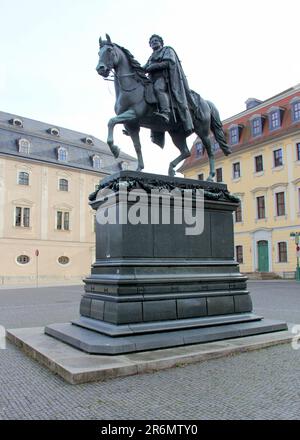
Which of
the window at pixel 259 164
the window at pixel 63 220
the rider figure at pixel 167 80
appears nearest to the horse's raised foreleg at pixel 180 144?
the rider figure at pixel 167 80

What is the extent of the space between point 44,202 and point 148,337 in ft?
134

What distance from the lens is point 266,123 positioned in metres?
40.1

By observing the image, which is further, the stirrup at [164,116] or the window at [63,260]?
the window at [63,260]

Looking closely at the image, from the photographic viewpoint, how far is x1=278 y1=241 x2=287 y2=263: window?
121 feet

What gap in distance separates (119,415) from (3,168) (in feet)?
137

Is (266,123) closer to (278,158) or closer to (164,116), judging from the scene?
(278,158)

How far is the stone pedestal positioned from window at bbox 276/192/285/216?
103 ft

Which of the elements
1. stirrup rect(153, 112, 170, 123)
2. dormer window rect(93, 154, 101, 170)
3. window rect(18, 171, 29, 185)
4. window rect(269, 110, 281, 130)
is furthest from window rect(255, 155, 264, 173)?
stirrup rect(153, 112, 170, 123)

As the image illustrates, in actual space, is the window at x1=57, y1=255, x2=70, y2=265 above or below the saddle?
below

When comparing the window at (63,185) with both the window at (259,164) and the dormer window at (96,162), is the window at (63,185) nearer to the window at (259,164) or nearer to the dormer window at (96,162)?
the dormer window at (96,162)

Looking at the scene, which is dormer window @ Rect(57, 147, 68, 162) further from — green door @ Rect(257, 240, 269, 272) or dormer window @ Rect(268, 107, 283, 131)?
green door @ Rect(257, 240, 269, 272)

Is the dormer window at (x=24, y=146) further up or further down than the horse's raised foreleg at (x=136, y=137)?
further up

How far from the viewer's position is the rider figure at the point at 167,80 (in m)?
7.84
